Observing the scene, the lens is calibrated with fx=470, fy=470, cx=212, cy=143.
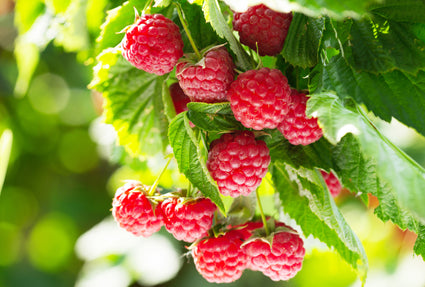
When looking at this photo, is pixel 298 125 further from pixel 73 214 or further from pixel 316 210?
pixel 73 214

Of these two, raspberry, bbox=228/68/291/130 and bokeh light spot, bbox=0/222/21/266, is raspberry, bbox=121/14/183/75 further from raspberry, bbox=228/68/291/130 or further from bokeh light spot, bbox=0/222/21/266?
bokeh light spot, bbox=0/222/21/266

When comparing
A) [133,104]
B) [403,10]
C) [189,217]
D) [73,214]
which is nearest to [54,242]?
[73,214]

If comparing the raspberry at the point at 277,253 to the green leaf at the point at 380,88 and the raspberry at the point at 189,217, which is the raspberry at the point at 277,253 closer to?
the raspberry at the point at 189,217

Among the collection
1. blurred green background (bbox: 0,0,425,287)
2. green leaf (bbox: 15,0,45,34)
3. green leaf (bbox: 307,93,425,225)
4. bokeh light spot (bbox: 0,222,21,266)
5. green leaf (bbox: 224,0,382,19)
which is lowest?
bokeh light spot (bbox: 0,222,21,266)

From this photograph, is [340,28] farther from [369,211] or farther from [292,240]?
[369,211]

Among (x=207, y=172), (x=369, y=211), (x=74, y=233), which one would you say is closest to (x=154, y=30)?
(x=207, y=172)

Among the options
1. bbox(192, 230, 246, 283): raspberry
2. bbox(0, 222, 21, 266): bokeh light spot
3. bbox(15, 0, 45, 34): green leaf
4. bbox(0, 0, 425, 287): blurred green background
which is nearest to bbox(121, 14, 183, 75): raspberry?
bbox(192, 230, 246, 283): raspberry
